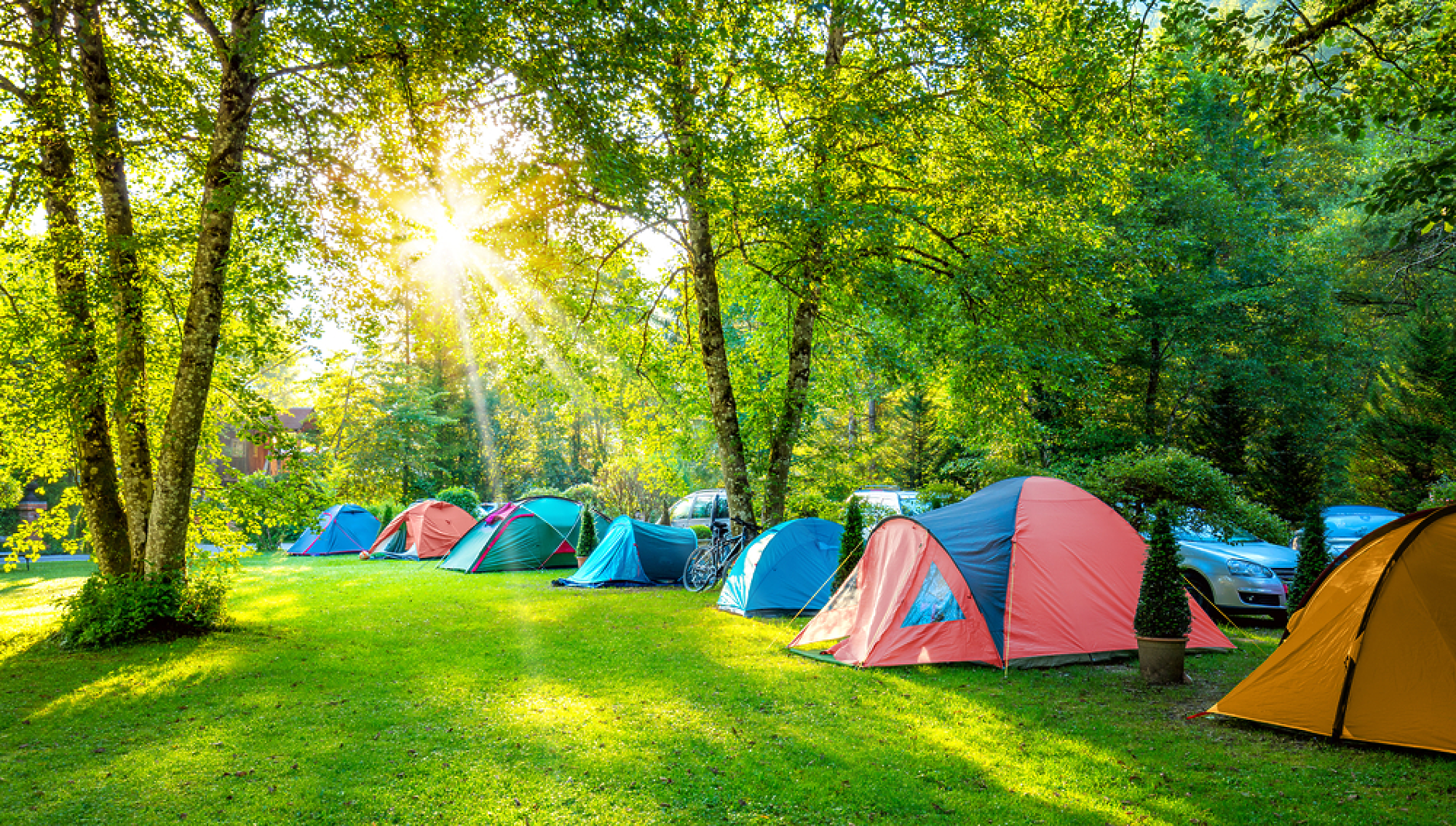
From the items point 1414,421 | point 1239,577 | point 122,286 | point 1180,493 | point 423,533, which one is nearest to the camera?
point 122,286

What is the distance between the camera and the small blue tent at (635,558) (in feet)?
45.4

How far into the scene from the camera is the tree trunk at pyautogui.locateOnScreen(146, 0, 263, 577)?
831 cm

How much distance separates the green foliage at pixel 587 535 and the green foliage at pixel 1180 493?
9.65 meters

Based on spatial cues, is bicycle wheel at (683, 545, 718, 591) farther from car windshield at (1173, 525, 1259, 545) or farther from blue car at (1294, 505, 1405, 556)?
blue car at (1294, 505, 1405, 556)

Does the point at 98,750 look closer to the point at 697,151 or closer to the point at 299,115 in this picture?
the point at 299,115

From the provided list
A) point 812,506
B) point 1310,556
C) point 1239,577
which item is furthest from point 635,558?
point 1310,556

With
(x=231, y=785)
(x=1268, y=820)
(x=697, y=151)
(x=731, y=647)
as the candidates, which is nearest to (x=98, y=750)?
(x=231, y=785)

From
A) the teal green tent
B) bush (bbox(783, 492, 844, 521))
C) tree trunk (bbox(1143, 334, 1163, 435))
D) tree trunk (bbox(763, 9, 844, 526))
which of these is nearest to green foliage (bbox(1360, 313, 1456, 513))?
tree trunk (bbox(1143, 334, 1163, 435))

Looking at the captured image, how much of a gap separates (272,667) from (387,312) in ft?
14.7

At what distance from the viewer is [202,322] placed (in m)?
8.31

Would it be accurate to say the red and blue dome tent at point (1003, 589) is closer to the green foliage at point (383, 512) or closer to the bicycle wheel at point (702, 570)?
the bicycle wheel at point (702, 570)

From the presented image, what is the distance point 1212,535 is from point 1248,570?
1046 mm

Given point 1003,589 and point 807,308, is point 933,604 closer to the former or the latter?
point 1003,589

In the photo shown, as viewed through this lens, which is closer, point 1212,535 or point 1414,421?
point 1212,535
